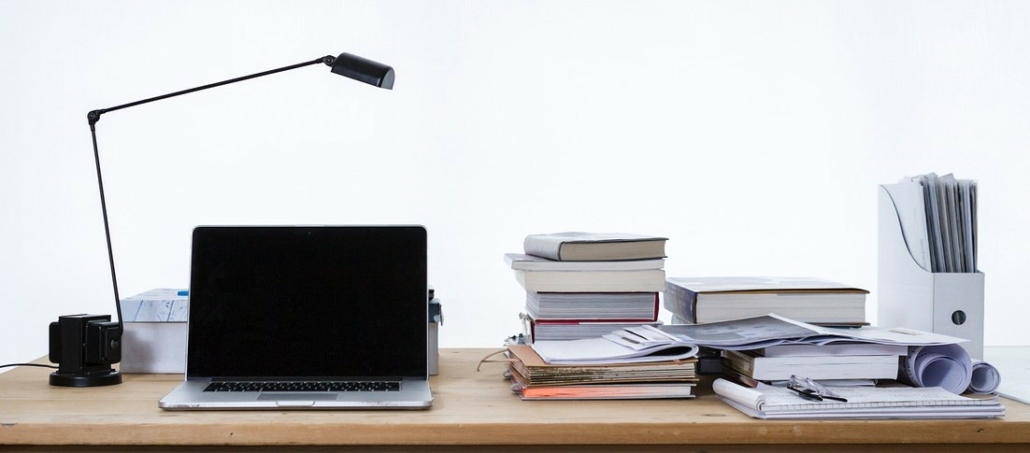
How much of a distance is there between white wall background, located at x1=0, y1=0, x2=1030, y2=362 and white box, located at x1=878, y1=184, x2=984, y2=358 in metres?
0.67

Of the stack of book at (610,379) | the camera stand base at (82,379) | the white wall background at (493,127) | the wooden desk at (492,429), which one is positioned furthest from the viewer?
the white wall background at (493,127)

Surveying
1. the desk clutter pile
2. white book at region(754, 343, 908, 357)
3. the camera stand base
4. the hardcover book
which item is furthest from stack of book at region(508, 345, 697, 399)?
the camera stand base

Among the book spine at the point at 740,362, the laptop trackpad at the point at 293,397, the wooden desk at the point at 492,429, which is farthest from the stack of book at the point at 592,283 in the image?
the laptop trackpad at the point at 293,397

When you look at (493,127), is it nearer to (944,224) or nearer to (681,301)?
(681,301)

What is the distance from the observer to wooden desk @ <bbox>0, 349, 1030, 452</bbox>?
0.95 metres

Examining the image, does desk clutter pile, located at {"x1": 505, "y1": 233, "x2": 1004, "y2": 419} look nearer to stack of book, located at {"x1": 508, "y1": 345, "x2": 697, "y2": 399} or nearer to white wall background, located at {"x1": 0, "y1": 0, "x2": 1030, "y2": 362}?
stack of book, located at {"x1": 508, "y1": 345, "x2": 697, "y2": 399}

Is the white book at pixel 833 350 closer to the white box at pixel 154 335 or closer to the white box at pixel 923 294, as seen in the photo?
the white box at pixel 923 294

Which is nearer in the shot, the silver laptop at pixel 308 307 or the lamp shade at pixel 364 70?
the silver laptop at pixel 308 307

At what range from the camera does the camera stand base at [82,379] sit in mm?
1177

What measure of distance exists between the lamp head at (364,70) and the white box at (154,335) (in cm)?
43

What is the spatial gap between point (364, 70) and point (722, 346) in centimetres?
67

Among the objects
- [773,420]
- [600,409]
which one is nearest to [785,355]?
[773,420]

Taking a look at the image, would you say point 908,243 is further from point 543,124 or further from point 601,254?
point 543,124

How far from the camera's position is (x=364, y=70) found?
1.28 metres
